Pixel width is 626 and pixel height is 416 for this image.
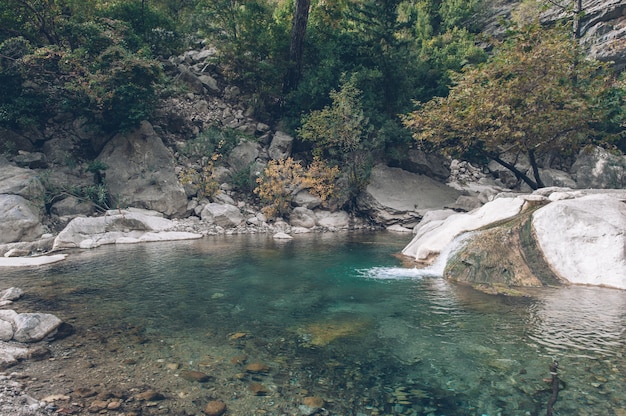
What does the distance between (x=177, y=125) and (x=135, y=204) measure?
7.93 metres

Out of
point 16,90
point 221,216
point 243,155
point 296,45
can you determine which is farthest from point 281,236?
point 16,90

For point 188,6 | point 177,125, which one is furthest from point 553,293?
point 188,6

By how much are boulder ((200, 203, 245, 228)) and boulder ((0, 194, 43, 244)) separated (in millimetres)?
6977

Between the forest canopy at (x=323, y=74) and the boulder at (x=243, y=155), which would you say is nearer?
the forest canopy at (x=323, y=74)

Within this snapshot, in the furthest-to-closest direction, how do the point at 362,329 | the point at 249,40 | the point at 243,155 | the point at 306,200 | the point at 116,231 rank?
the point at 249,40, the point at 243,155, the point at 306,200, the point at 116,231, the point at 362,329

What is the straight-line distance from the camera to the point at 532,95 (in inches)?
664

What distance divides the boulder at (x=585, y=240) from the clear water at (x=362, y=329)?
0.56 m

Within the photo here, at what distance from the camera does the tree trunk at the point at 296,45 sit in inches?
975

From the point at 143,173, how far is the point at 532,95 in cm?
1899

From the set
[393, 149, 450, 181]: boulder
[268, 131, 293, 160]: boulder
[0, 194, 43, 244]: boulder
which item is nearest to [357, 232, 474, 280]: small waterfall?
[0, 194, 43, 244]: boulder

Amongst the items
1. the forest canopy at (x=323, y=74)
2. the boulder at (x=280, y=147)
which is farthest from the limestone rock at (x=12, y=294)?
the boulder at (x=280, y=147)

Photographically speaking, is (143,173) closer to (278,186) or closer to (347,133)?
(278,186)

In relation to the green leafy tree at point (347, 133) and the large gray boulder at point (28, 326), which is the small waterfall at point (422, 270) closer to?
the large gray boulder at point (28, 326)

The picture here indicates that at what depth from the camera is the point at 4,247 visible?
44.8 ft
